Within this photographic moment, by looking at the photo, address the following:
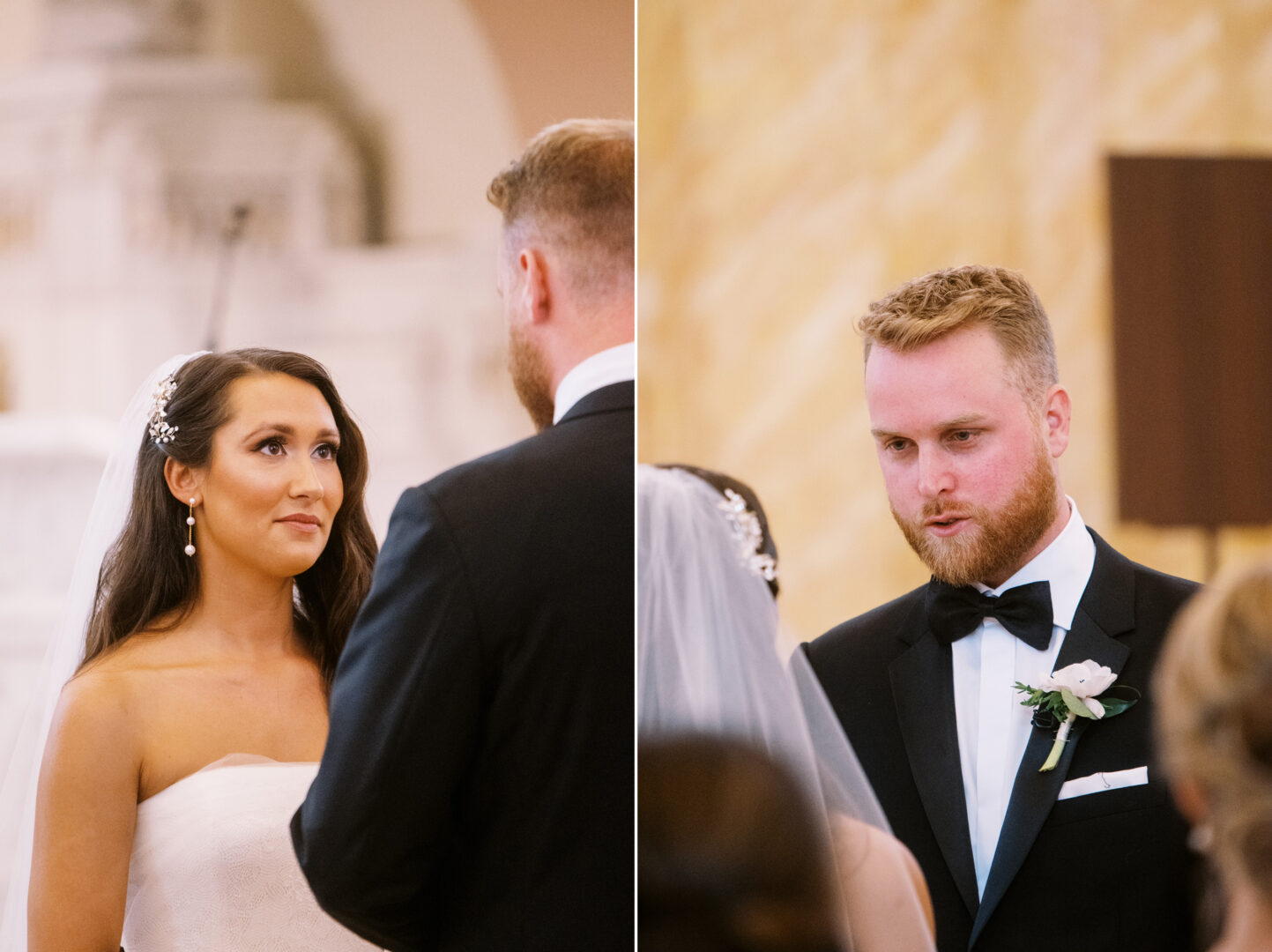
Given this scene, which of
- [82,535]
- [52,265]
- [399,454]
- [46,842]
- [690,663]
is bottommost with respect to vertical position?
[46,842]

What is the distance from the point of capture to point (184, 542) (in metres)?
2.40

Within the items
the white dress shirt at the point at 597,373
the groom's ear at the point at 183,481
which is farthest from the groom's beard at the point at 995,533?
the groom's ear at the point at 183,481

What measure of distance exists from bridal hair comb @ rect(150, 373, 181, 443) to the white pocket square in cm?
184

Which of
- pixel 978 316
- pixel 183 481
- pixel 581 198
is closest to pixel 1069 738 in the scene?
pixel 978 316

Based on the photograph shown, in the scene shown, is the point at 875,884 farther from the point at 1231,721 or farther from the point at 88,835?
the point at 88,835

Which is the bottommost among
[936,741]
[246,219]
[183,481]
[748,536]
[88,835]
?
[88,835]

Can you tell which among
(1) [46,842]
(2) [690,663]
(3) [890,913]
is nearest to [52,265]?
(1) [46,842]

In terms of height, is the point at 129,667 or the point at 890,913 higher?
the point at 129,667

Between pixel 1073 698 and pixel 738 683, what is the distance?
2.07 ft

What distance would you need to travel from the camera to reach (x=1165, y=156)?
2527 millimetres

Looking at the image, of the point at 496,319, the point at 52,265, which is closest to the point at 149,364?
the point at 52,265

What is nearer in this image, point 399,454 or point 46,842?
point 46,842

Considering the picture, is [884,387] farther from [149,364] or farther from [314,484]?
[149,364]

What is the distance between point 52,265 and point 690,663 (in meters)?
1.56
